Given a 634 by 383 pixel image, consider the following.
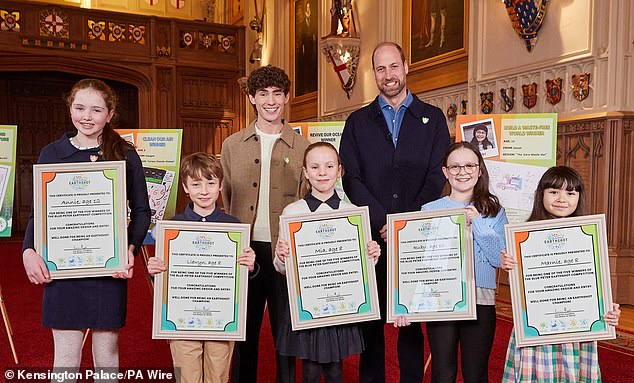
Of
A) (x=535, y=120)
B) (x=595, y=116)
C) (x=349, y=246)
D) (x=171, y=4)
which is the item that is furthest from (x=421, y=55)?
(x=171, y=4)

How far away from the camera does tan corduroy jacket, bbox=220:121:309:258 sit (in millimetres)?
Result: 3135

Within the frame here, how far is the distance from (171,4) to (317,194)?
13484mm

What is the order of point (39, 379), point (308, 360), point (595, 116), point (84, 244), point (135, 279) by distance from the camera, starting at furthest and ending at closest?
point (135, 279)
point (595, 116)
point (39, 379)
point (308, 360)
point (84, 244)

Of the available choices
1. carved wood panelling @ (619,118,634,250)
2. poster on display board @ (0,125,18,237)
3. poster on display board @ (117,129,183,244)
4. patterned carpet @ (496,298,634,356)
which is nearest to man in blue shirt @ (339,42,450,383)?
poster on display board @ (117,129,183,244)

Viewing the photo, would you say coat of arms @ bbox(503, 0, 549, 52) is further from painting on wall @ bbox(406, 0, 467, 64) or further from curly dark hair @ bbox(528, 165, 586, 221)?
curly dark hair @ bbox(528, 165, 586, 221)

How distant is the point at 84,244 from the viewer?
103 inches

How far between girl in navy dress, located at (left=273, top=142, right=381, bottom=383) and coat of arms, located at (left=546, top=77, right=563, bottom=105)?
419 centimetres

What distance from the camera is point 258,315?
321cm

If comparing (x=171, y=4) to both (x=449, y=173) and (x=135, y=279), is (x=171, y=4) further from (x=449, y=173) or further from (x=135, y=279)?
(x=449, y=173)

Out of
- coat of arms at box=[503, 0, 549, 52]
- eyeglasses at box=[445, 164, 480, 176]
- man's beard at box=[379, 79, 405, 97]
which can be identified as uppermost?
coat of arms at box=[503, 0, 549, 52]

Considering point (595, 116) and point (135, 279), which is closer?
point (595, 116)

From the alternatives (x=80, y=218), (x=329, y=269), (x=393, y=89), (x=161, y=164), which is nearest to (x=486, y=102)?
(x=161, y=164)

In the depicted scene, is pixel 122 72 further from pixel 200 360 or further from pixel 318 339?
pixel 318 339

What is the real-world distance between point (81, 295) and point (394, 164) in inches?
67.7
